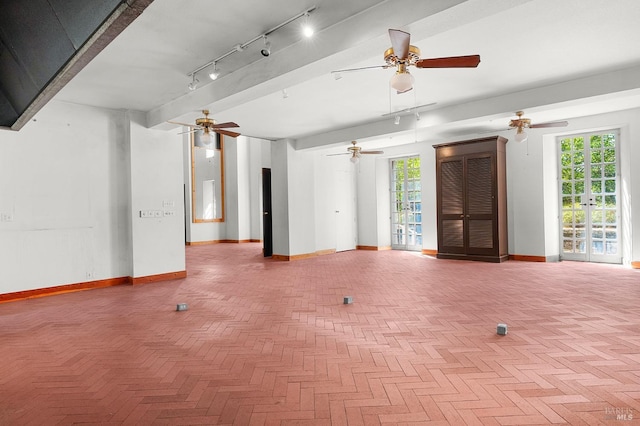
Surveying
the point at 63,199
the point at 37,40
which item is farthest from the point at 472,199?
the point at 37,40

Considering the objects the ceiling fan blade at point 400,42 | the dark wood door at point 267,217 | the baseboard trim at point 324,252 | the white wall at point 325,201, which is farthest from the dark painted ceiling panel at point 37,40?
the baseboard trim at point 324,252

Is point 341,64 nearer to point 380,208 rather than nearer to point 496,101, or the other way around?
point 496,101

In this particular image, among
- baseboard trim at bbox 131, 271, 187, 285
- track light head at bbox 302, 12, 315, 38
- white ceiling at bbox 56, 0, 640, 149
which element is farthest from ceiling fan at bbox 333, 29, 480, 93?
baseboard trim at bbox 131, 271, 187, 285

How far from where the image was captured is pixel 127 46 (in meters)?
3.92

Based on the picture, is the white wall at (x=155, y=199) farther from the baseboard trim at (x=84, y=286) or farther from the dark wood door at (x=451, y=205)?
the dark wood door at (x=451, y=205)

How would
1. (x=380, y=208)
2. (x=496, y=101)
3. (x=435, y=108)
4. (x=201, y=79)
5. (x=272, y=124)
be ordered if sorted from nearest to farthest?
(x=201, y=79)
(x=496, y=101)
(x=435, y=108)
(x=272, y=124)
(x=380, y=208)

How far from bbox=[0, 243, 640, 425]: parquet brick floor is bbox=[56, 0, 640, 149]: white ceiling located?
261cm

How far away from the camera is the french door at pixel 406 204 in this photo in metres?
10.4

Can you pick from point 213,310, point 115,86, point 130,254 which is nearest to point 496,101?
point 213,310

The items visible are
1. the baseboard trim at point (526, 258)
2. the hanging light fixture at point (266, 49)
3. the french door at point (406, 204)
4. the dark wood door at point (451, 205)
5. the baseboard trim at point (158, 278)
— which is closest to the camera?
the hanging light fixture at point (266, 49)

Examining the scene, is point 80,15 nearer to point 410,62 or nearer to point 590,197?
point 410,62

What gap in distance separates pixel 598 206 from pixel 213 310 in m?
7.64

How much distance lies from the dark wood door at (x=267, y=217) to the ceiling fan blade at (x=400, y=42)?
7.02 metres

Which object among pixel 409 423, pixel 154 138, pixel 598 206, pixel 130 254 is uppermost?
pixel 154 138
